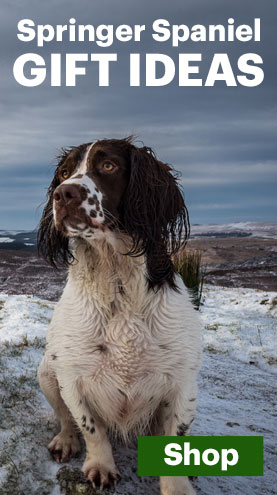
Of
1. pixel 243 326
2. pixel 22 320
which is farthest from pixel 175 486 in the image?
pixel 243 326

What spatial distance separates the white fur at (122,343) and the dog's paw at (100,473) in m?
0.01

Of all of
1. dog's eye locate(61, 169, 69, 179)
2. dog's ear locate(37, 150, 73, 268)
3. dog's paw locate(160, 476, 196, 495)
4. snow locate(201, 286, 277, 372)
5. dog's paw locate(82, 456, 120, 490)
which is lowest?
snow locate(201, 286, 277, 372)

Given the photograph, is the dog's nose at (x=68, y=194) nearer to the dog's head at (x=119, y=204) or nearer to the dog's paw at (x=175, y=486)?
the dog's head at (x=119, y=204)

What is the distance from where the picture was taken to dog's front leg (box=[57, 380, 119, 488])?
3092 millimetres

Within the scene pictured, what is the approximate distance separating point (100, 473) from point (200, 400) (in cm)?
229

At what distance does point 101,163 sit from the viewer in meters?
2.94

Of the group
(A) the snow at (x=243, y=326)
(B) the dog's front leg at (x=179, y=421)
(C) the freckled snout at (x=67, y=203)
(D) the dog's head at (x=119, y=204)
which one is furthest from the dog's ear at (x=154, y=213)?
(A) the snow at (x=243, y=326)

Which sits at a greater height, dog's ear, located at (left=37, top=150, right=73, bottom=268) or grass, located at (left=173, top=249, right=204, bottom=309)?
dog's ear, located at (left=37, top=150, right=73, bottom=268)

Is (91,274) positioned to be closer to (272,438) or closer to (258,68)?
(272,438)

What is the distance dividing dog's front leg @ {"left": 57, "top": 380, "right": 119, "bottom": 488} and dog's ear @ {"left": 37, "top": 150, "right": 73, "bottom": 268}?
94 centimetres

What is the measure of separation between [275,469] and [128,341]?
1976 millimetres

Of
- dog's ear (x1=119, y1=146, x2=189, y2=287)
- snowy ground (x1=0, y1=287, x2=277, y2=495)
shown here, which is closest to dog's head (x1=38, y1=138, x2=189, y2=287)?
dog's ear (x1=119, y1=146, x2=189, y2=287)

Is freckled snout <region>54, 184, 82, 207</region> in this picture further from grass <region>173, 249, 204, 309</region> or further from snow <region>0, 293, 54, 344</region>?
grass <region>173, 249, 204, 309</region>

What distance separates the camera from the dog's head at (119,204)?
2.70 m
